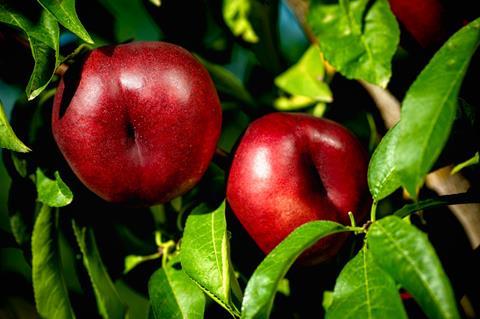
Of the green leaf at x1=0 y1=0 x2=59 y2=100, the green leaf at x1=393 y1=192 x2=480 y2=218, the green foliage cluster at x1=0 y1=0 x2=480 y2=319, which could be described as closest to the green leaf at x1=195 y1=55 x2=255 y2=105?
the green foliage cluster at x1=0 y1=0 x2=480 y2=319

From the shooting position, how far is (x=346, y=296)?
584mm

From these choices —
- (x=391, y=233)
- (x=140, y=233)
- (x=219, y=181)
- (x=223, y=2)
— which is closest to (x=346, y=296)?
(x=391, y=233)

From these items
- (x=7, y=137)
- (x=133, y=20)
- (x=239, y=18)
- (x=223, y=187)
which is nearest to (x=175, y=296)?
(x=223, y=187)

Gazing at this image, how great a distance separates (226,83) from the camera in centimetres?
122

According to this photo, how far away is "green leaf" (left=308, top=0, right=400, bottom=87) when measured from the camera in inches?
32.6

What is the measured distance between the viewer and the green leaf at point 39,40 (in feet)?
2.17

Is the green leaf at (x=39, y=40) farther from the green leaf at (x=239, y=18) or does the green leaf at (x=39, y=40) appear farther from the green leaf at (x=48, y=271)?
the green leaf at (x=239, y=18)

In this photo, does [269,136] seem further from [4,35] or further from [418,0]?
[4,35]

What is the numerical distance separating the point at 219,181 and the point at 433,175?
380 millimetres

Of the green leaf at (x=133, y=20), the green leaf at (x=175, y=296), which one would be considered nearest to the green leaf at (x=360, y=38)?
the green leaf at (x=175, y=296)

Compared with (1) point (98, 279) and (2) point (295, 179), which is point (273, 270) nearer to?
(2) point (295, 179)

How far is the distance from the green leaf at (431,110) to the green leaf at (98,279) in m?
0.64

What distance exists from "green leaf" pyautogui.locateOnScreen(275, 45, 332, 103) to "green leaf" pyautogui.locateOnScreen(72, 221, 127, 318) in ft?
1.72

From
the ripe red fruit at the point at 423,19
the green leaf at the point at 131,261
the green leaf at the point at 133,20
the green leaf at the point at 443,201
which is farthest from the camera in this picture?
the green leaf at the point at 133,20
